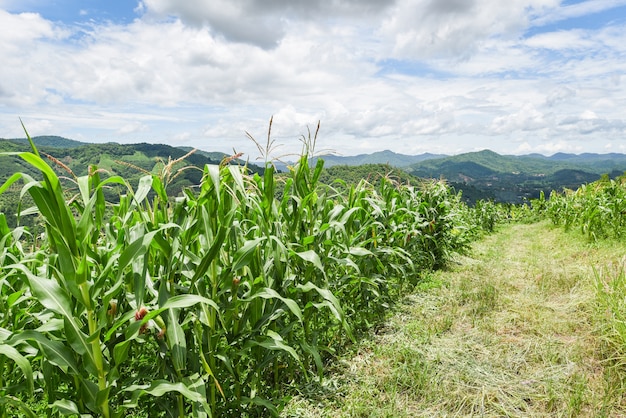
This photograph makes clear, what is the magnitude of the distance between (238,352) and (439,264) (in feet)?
17.6

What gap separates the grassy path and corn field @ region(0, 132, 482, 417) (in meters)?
0.41

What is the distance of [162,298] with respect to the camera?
72.6 inches

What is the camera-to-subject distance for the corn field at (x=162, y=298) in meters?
1.61

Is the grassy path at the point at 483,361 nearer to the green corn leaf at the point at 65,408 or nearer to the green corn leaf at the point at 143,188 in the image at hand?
the green corn leaf at the point at 65,408

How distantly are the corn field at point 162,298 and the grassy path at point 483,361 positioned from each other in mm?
405

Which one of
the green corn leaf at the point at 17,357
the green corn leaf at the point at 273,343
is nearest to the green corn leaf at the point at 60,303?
the green corn leaf at the point at 17,357

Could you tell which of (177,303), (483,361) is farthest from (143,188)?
(483,361)

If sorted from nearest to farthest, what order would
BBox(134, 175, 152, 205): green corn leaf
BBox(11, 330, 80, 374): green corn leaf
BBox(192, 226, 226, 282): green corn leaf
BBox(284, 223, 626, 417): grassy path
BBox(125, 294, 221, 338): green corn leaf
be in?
BBox(11, 330, 80, 374): green corn leaf
BBox(125, 294, 221, 338): green corn leaf
BBox(192, 226, 226, 282): green corn leaf
BBox(134, 175, 152, 205): green corn leaf
BBox(284, 223, 626, 417): grassy path

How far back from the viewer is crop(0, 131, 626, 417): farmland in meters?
1.65

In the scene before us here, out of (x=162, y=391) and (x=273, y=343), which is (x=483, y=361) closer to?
(x=273, y=343)

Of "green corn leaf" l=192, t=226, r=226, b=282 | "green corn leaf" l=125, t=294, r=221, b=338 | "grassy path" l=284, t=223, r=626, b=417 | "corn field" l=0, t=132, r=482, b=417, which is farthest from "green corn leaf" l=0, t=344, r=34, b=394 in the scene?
"grassy path" l=284, t=223, r=626, b=417

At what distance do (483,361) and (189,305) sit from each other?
2637 millimetres

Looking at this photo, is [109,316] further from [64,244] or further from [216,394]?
[216,394]

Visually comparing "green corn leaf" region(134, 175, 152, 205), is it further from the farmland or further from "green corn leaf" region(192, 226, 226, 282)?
"green corn leaf" region(192, 226, 226, 282)
